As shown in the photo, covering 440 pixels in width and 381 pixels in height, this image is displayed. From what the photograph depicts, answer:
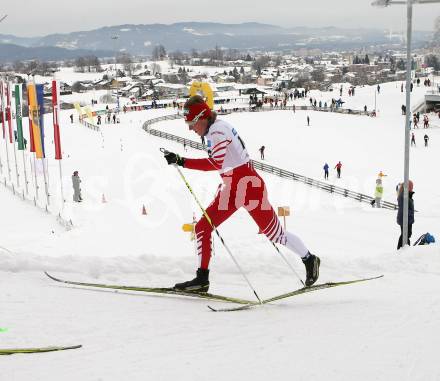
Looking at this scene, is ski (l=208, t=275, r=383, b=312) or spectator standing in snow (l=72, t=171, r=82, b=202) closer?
ski (l=208, t=275, r=383, b=312)

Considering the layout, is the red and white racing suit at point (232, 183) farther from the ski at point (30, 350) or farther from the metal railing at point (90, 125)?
the metal railing at point (90, 125)

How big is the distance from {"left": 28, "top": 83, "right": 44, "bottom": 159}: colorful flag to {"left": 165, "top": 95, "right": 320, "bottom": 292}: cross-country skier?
1512 centimetres

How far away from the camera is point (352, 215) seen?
18016mm

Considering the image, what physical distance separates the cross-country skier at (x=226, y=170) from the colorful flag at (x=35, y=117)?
15122 millimetres

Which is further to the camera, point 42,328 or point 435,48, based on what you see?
point 435,48

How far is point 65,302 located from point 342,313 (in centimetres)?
271

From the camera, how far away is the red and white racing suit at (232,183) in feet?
16.6

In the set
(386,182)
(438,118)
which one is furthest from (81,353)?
(438,118)

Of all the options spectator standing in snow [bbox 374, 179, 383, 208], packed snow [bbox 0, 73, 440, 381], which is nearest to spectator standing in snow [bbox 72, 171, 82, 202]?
packed snow [bbox 0, 73, 440, 381]

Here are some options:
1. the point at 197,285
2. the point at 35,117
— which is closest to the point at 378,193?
the point at 35,117

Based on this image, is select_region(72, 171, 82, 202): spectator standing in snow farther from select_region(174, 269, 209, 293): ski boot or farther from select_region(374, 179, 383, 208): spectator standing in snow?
select_region(174, 269, 209, 293): ski boot

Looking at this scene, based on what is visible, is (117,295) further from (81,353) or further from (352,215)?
(352,215)

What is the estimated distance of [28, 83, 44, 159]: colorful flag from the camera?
1866cm

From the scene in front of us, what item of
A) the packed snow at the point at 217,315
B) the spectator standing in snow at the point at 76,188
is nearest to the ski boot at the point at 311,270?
the packed snow at the point at 217,315
